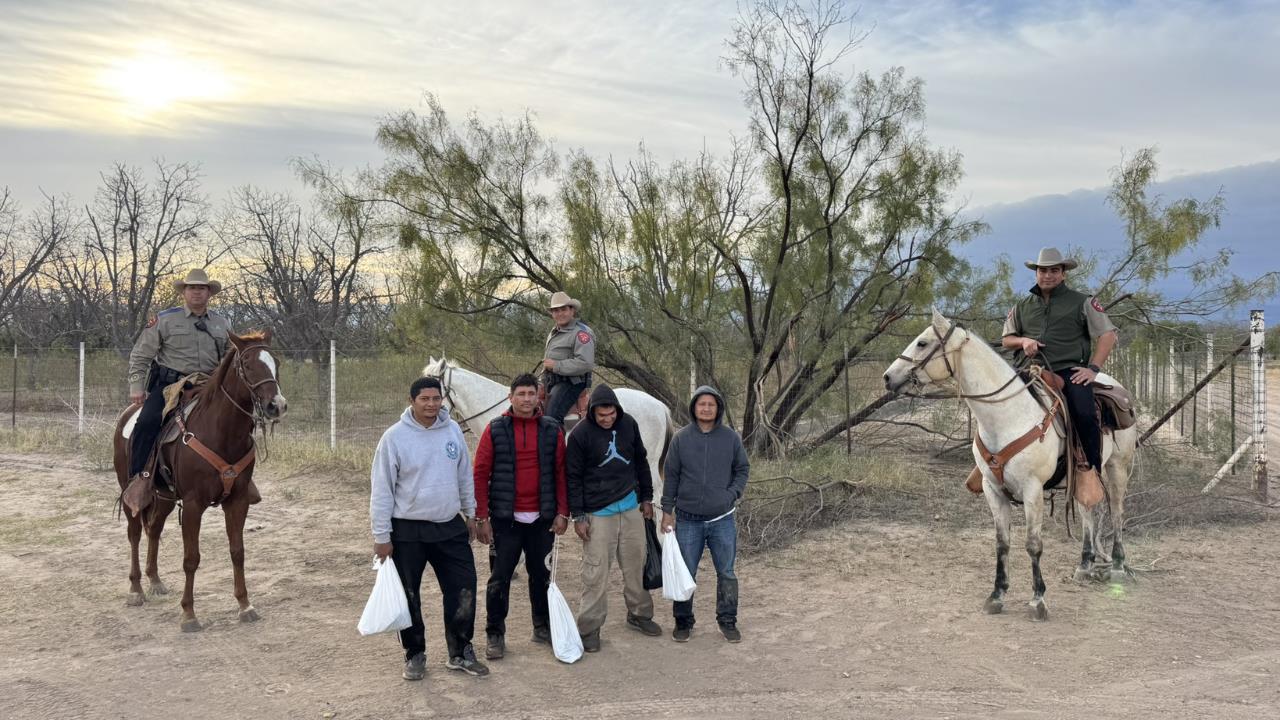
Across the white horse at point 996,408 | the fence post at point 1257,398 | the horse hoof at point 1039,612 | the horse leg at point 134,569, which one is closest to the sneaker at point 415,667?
the horse leg at point 134,569

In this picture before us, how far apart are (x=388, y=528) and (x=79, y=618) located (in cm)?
312

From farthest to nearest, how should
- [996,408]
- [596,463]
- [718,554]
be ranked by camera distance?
[996,408] < [718,554] < [596,463]

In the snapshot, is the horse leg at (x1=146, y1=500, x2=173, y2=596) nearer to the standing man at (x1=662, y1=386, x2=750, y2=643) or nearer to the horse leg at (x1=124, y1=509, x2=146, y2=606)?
the horse leg at (x1=124, y1=509, x2=146, y2=606)

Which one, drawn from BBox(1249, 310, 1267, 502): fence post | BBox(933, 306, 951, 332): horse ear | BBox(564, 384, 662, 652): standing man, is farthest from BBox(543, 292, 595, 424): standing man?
BBox(1249, 310, 1267, 502): fence post

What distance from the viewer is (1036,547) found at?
599 cm

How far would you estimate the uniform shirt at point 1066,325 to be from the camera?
6332mm

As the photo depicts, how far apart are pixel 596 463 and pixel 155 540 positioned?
372 centimetres

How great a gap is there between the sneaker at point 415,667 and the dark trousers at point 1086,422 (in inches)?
186

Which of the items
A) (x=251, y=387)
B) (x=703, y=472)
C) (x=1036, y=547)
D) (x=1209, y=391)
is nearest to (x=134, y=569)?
(x=251, y=387)

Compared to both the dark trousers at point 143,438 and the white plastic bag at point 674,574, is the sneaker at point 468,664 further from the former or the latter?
the dark trousers at point 143,438

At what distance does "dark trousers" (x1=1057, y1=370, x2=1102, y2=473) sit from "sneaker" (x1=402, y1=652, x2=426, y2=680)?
15.5 ft

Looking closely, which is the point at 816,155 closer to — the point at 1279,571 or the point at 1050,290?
the point at 1050,290

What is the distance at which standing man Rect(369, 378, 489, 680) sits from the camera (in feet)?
15.3

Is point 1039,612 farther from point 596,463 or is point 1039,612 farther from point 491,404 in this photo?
point 491,404
